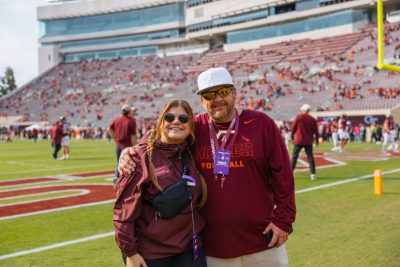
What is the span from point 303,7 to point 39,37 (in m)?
44.4

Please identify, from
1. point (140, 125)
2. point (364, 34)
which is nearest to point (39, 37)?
point (140, 125)

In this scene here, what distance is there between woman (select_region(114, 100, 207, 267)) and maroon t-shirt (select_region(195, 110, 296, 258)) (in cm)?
8

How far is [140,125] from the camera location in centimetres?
4309

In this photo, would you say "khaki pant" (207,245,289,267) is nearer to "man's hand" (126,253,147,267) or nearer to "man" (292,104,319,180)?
"man's hand" (126,253,147,267)

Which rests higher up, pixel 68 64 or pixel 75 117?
pixel 68 64

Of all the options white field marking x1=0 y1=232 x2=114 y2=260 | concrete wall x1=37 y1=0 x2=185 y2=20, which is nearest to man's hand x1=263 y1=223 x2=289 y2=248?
white field marking x1=0 y1=232 x2=114 y2=260

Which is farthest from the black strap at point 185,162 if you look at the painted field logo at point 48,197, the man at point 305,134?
the man at point 305,134

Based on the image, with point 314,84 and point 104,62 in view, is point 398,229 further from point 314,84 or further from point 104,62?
point 104,62

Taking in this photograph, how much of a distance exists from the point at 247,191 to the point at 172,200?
0.47 metres

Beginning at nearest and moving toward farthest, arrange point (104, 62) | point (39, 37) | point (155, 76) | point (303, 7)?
point (303, 7) → point (155, 76) → point (104, 62) → point (39, 37)

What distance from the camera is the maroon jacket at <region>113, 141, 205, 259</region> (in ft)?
9.15

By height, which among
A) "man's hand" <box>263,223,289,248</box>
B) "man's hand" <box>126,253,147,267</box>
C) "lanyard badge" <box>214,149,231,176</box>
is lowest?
"man's hand" <box>126,253,147,267</box>

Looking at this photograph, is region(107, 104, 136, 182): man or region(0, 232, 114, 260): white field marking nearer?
region(0, 232, 114, 260): white field marking

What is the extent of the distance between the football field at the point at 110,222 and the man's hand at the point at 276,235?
204 centimetres
